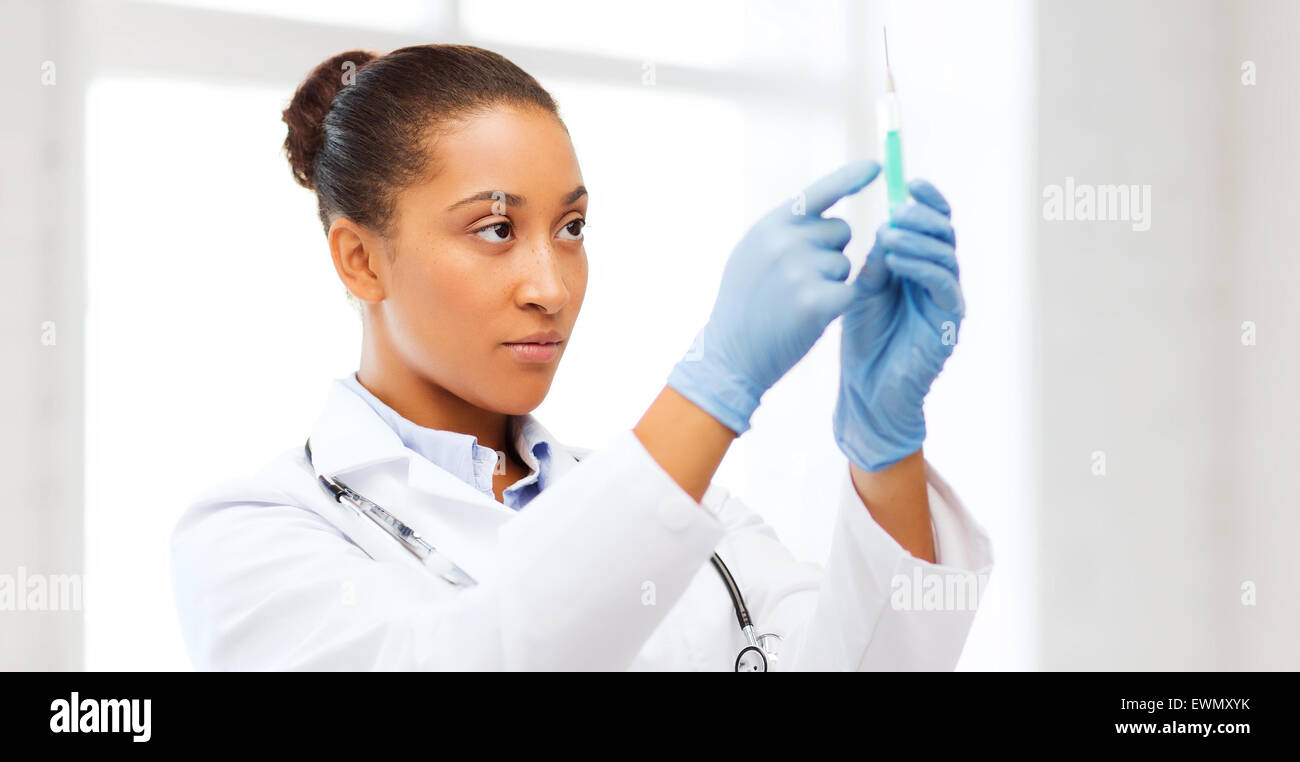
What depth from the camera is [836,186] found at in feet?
2.64

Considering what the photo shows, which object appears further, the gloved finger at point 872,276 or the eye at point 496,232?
the eye at point 496,232

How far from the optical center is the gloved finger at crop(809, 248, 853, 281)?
0.77 metres

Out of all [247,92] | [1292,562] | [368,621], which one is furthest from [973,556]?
[1292,562]

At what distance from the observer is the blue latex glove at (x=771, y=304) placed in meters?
0.74

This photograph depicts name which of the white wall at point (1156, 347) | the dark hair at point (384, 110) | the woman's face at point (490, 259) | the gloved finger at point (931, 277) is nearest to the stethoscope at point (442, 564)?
the woman's face at point (490, 259)

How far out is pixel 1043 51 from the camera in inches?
90.2

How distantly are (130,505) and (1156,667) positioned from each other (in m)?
2.08

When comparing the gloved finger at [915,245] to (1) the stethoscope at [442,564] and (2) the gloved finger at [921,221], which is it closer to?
(2) the gloved finger at [921,221]

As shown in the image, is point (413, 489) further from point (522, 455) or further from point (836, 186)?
point (836, 186)

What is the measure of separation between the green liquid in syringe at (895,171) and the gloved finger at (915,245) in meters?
0.02

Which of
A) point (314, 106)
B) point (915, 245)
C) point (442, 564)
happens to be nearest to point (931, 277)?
point (915, 245)

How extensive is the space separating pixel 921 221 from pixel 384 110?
56 cm
